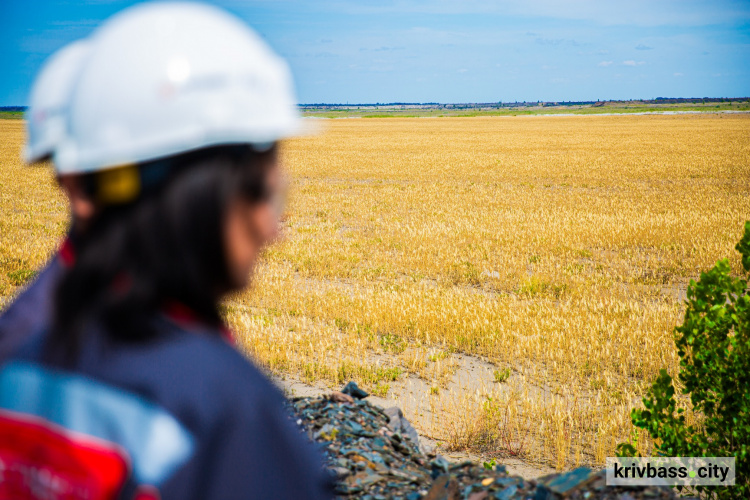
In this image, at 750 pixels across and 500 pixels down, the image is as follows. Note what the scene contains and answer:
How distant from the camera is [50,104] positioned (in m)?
1.25

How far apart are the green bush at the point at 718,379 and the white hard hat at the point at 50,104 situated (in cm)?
371

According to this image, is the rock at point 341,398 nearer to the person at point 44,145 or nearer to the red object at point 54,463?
the person at point 44,145

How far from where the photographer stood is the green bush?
3.71 metres

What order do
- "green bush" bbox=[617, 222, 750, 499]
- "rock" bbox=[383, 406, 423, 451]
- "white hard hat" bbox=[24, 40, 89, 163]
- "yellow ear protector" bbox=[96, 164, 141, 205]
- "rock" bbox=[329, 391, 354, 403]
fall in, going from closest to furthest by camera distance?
"yellow ear protector" bbox=[96, 164, 141, 205] < "white hard hat" bbox=[24, 40, 89, 163] < "green bush" bbox=[617, 222, 750, 499] < "rock" bbox=[383, 406, 423, 451] < "rock" bbox=[329, 391, 354, 403]

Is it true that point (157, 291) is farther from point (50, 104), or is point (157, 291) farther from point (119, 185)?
point (50, 104)

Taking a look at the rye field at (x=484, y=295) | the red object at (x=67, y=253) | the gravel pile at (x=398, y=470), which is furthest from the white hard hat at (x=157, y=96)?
the rye field at (x=484, y=295)

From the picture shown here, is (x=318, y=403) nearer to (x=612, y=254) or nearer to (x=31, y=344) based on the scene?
(x=31, y=344)

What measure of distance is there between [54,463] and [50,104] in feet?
2.40

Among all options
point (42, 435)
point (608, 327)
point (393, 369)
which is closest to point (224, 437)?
point (42, 435)

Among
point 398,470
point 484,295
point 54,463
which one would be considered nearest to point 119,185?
point 54,463

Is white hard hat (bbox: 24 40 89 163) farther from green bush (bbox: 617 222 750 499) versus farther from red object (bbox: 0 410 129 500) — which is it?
green bush (bbox: 617 222 750 499)

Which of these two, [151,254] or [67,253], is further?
[67,253]

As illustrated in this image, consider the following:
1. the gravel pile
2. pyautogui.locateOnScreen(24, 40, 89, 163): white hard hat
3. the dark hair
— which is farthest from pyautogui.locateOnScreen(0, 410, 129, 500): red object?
the gravel pile

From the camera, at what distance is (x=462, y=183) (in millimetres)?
25641
